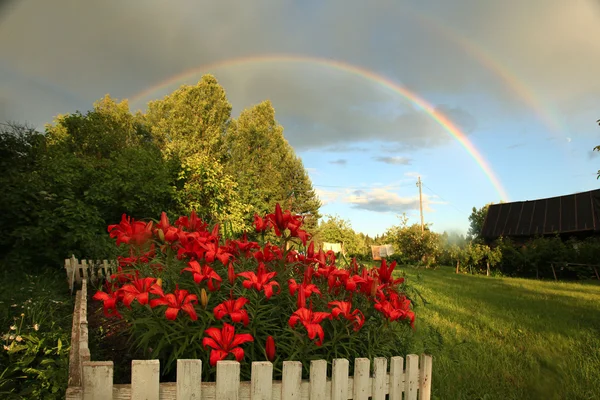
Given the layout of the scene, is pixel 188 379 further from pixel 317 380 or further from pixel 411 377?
pixel 411 377

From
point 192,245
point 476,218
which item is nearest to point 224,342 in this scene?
point 192,245

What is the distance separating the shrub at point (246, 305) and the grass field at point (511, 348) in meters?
0.82

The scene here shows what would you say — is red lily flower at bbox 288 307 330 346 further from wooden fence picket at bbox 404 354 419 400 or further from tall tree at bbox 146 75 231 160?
tall tree at bbox 146 75 231 160

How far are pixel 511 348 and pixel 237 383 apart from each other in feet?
13.3

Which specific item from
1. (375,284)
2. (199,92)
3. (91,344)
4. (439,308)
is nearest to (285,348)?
(375,284)

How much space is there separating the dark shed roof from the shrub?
21.1 m

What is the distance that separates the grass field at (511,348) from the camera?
3.26 metres

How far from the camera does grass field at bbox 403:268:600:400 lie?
3.26 metres

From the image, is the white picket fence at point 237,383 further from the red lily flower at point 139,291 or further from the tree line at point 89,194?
the tree line at point 89,194

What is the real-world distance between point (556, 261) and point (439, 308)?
12486 millimetres

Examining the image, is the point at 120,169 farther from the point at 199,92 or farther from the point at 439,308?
the point at 199,92

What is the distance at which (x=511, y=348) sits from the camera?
4441 millimetres

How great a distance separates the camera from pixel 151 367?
154 centimetres

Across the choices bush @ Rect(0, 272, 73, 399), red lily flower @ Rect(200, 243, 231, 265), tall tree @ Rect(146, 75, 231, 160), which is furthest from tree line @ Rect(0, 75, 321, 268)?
tall tree @ Rect(146, 75, 231, 160)
